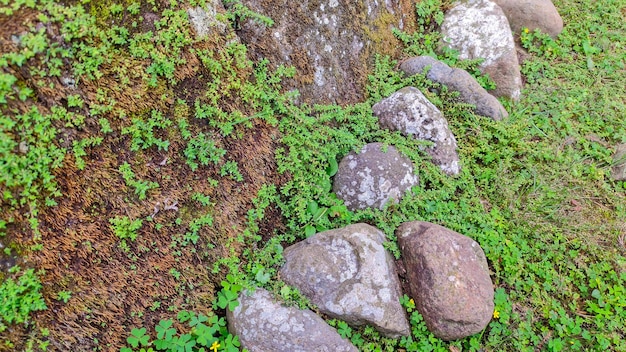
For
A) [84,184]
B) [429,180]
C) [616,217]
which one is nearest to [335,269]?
[429,180]

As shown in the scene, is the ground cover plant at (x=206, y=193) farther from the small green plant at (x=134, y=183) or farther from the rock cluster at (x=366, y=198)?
the rock cluster at (x=366, y=198)

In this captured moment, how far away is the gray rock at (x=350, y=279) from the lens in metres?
3.16

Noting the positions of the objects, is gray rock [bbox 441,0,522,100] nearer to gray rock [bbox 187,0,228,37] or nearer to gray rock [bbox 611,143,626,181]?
gray rock [bbox 611,143,626,181]

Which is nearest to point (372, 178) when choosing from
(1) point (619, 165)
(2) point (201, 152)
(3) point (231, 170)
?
(3) point (231, 170)

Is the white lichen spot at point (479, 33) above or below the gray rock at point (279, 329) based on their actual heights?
above

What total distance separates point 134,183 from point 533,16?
555 centimetres

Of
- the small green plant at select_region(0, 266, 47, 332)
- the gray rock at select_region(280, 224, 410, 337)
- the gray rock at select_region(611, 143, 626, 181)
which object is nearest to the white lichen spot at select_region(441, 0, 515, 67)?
the gray rock at select_region(611, 143, 626, 181)

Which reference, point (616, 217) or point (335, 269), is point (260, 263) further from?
point (616, 217)

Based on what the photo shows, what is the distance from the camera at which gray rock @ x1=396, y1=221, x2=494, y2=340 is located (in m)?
3.26

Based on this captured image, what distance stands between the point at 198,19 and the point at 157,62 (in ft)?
1.57

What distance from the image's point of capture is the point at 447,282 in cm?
329

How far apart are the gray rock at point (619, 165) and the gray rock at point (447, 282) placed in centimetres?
213

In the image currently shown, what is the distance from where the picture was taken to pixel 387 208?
3777 millimetres

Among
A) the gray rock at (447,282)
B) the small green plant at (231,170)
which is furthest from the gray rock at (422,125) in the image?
the small green plant at (231,170)
